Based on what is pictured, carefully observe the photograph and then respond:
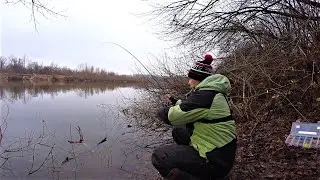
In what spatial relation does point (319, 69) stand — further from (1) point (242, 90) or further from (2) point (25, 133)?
(2) point (25, 133)

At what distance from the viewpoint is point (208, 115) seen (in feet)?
11.1

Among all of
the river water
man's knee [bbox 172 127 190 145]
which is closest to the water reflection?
the river water

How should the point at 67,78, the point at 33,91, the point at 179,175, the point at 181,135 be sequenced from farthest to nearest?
the point at 67,78 → the point at 33,91 → the point at 181,135 → the point at 179,175

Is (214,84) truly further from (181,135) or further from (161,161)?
(161,161)

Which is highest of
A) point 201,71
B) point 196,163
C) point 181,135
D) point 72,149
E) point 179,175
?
point 201,71

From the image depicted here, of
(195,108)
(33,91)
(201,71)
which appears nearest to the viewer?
(195,108)

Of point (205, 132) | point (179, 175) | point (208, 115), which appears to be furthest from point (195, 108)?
point (179, 175)

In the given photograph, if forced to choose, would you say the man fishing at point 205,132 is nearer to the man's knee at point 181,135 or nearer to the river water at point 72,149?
the man's knee at point 181,135

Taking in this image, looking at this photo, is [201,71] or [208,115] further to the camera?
[201,71]

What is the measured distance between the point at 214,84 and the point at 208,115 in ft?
0.96

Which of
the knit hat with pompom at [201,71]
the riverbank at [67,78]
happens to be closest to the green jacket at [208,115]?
the knit hat with pompom at [201,71]

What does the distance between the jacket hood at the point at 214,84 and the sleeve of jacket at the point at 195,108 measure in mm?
59

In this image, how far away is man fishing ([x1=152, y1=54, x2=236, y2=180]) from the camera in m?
3.38

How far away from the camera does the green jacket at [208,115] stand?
3.37 meters
